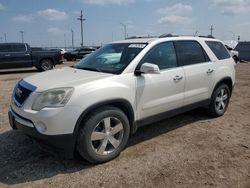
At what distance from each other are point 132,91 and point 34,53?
1412 cm

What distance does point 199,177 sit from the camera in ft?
11.8

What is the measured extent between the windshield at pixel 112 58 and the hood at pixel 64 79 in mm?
234

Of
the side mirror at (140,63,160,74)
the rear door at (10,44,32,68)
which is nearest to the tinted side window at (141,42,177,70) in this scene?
the side mirror at (140,63,160,74)

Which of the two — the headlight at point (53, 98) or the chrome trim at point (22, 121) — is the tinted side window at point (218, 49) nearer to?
the headlight at point (53, 98)

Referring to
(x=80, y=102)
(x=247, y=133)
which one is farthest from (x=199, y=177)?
(x=247, y=133)

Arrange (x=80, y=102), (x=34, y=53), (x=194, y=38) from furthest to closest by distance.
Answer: (x=34, y=53), (x=194, y=38), (x=80, y=102)

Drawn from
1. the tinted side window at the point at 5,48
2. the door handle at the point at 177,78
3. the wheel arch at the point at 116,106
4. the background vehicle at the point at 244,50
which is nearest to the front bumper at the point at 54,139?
the wheel arch at the point at 116,106

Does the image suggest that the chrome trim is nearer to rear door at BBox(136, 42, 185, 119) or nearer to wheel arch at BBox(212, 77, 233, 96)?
rear door at BBox(136, 42, 185, 119)

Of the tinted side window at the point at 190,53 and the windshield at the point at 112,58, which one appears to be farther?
the tinted side window at the point at 190,53

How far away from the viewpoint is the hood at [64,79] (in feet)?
12.3

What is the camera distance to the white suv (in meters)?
3.57

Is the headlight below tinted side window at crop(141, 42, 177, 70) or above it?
below

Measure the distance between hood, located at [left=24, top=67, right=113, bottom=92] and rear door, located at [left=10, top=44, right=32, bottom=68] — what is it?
1296 centimetres

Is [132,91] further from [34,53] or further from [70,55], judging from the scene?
[70,55]
